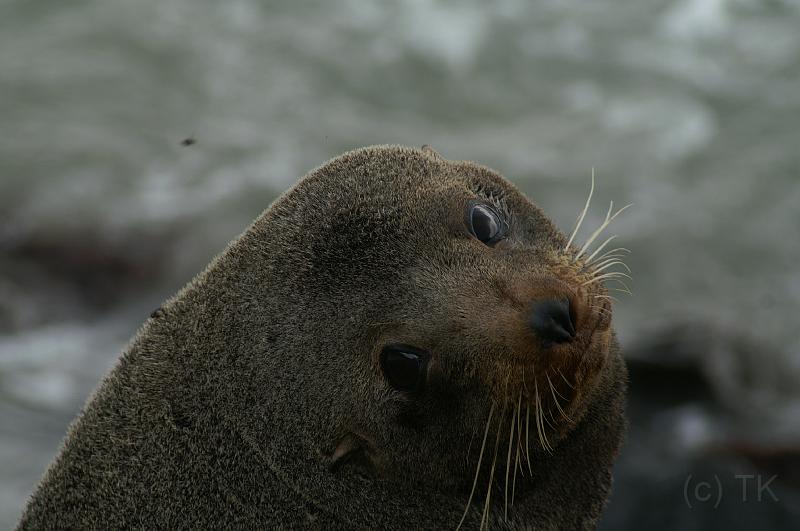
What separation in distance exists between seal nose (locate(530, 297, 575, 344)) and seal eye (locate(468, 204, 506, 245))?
518 millimetres

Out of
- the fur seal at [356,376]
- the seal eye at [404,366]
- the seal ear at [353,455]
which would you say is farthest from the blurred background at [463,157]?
the seal eye at [404,366]

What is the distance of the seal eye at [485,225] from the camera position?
4.27 meters

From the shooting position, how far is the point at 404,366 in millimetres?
3951

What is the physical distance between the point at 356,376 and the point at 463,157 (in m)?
8.85

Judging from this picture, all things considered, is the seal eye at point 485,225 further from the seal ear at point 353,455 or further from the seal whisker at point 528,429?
the seal ear at point 353,455

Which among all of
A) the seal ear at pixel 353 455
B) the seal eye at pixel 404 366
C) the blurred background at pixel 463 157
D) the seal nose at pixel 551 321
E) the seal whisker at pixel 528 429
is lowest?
the seal ear at pixel 353 455

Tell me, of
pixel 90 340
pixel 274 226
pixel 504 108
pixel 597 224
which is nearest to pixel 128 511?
pixel 274 226

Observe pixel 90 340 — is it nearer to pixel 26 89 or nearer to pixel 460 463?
pixel 26 89

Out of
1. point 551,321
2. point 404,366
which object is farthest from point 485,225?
point 404,366

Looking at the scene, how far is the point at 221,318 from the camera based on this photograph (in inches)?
169

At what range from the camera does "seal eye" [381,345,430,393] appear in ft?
12.9

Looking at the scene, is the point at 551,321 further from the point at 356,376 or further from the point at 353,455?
the point at 353,455

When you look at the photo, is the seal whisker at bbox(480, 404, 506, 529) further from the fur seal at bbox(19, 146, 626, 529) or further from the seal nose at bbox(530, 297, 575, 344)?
the seal nose at bbox(530, 297, 575, 344)

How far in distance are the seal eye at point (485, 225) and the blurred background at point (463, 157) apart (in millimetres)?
4463
